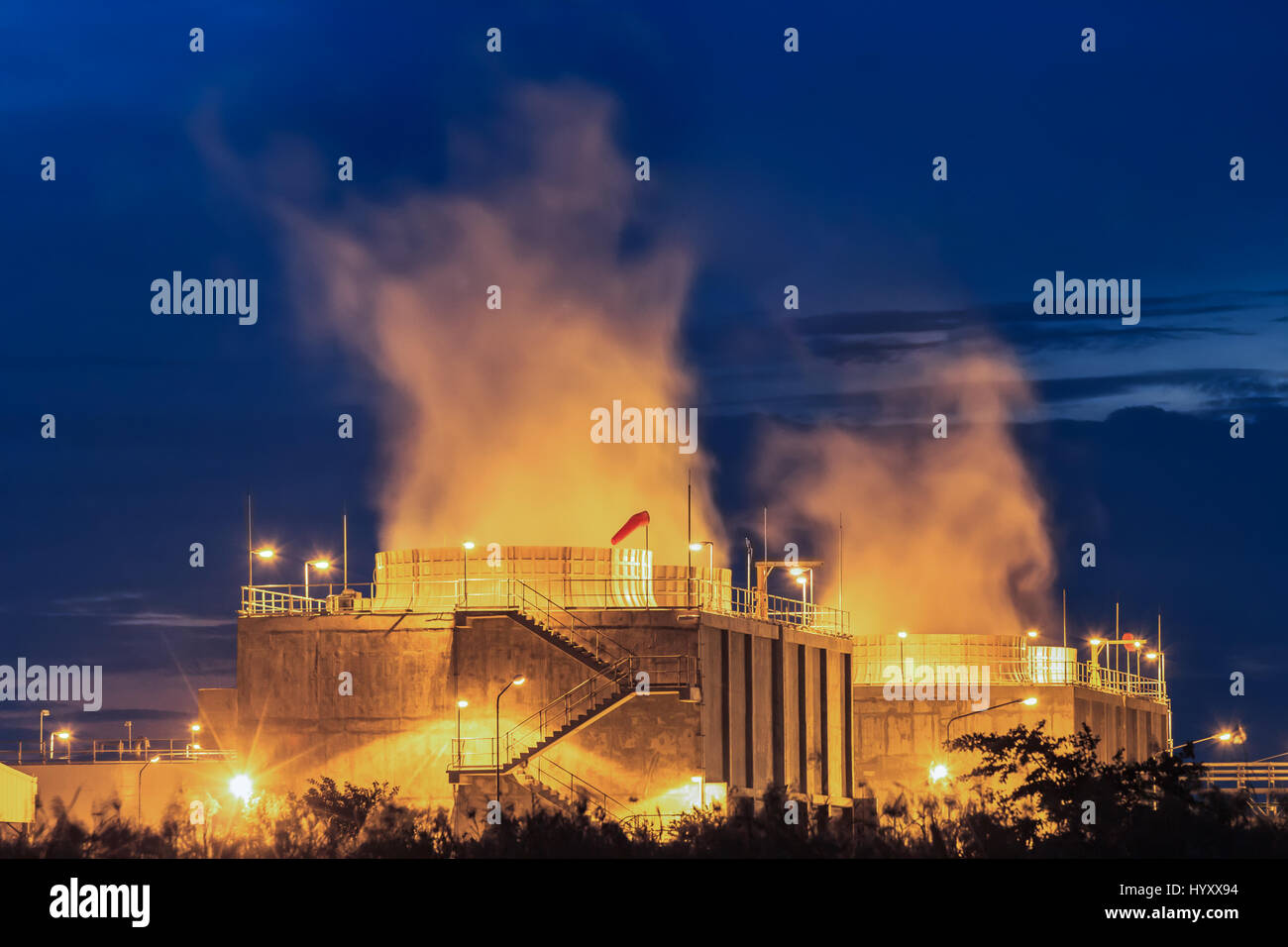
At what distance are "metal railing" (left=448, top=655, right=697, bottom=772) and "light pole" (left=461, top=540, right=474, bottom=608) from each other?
14.5 ft

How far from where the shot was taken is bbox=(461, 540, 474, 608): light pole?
65.4 m

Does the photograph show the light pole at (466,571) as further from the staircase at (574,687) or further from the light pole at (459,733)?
the light pole at (459,733)

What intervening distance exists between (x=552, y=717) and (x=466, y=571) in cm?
603

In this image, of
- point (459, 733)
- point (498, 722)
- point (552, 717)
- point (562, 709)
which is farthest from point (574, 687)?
point (459, 733)

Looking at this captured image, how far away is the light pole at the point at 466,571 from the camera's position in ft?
214

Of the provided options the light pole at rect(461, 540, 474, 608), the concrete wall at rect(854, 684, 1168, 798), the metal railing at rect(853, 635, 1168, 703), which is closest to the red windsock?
the light pole at rect(461, 540, 474, 608)

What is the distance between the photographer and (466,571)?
6638cm

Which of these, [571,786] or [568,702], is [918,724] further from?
[571,786]

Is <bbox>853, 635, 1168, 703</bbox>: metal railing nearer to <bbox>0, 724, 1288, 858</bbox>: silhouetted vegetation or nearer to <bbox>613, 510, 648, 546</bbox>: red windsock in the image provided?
<bbox>613, 510, 648, 546</bbox>: red windsock

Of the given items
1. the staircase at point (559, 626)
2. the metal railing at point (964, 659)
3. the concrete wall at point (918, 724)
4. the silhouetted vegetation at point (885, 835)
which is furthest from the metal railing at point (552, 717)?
the metal railing at point (964, 659)
